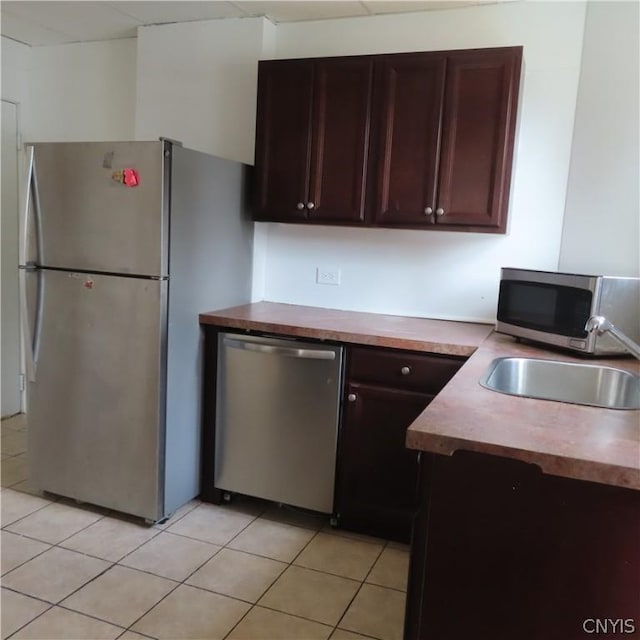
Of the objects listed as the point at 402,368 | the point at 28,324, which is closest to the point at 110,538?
the point at 28,324

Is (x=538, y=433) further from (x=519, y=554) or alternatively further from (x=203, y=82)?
(x=203, y=82)

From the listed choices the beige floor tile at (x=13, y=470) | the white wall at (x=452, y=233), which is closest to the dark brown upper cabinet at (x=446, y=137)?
the white wall at (x=452, y=233)

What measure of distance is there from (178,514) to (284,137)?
1845 millimetres

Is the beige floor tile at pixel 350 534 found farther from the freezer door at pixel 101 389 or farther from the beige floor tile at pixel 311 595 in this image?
the freezer door at pixel 101 389

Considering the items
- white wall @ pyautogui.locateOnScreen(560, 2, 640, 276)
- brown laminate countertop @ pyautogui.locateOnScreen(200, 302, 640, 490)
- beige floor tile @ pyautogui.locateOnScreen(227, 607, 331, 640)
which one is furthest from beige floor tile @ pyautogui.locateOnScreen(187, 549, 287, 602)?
white wall @ pyautogui.locateOnScreen(560, 2, 640, 276)

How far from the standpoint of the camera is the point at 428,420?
1349 mm

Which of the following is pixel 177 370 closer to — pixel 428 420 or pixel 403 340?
pixel 403 340

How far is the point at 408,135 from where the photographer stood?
101 inches

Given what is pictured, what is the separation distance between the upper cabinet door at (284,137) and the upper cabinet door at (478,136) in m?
0.66

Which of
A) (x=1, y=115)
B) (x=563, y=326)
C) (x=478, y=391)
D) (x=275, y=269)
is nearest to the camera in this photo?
(x=478, y=391)

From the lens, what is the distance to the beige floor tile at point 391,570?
2250mm

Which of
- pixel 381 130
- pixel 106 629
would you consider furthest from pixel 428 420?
pixel 381 130

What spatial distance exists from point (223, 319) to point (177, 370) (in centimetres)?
31

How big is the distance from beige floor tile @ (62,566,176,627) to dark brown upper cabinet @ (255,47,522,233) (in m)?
1.68
